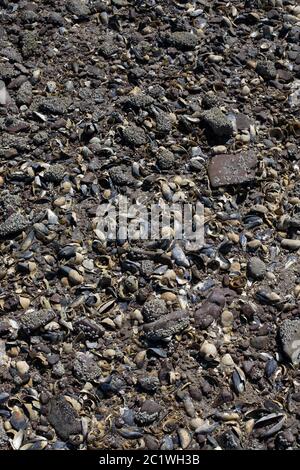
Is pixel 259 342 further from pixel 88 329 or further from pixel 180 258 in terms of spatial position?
pixel 88 329

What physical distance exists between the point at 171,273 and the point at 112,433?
70 cm

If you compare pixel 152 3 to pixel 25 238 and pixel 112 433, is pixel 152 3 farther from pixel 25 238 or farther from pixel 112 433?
pixel 112 433

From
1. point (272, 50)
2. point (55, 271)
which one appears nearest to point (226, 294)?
point (55, 271)

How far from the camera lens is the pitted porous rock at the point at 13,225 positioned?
287 centimetres

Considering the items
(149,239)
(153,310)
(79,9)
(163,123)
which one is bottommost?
(153,310)

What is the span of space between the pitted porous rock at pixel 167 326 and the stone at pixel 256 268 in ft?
1.19

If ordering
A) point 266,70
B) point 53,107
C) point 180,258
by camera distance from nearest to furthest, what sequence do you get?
point 180,258, point 53,107, point 266,70

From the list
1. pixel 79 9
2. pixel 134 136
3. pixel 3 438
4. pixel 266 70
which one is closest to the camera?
pixel 3 438

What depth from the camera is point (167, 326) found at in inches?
104

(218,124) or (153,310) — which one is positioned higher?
(218,124)

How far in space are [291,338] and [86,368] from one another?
817 millimetres

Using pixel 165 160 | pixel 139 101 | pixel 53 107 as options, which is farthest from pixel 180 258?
pixel 53 107

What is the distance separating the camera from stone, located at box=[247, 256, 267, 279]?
2842mm

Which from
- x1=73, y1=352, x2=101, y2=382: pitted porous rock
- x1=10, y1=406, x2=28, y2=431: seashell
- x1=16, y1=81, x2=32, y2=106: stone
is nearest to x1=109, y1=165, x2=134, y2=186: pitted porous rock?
x1=16, y1=81, x2=32, y2=106: stone
